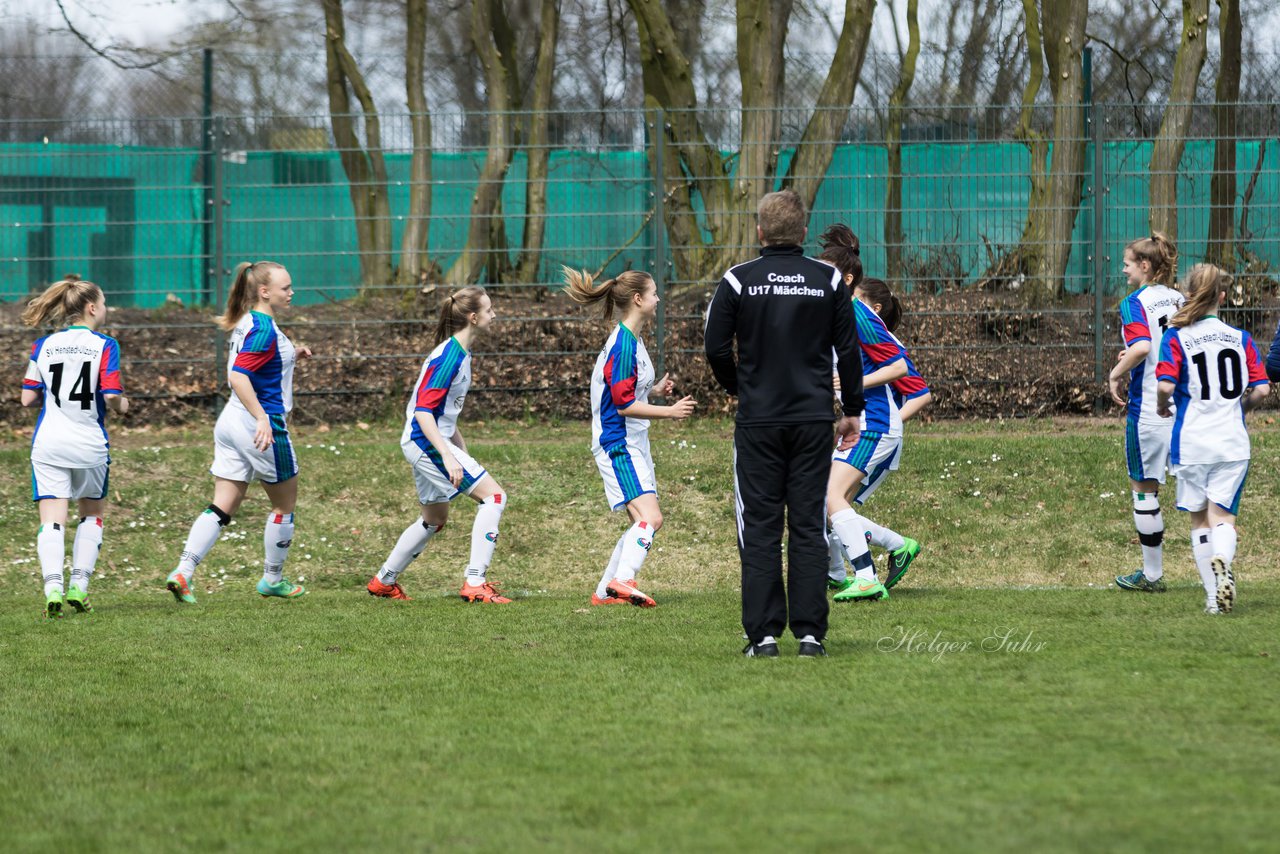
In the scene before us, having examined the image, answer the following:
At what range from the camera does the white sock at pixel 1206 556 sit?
7375 millimetres

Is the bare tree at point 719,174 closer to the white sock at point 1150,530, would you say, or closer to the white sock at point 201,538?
the white sock at point 1150,530

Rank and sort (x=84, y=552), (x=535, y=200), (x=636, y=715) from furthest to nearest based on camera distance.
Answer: (x=535, y=200) < (x=84, y=552) < (x=636, y=715)

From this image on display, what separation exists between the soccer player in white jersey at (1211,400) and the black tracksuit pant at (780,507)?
2172mm

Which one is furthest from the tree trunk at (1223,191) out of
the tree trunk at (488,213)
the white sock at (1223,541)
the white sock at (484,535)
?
the white sock at (484,535)

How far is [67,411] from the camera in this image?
809 cm

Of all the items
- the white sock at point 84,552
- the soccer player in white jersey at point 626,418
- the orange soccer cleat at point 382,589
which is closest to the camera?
the soccer player in white jersey at point 626,418

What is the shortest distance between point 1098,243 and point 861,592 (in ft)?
24.1

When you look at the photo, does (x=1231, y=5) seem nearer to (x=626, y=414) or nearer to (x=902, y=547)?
(x=902, y=547)

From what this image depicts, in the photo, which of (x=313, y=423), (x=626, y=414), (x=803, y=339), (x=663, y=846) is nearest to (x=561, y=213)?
(x=313, y=423)

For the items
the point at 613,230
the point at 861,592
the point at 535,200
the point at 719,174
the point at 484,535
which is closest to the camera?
the point at 861,592

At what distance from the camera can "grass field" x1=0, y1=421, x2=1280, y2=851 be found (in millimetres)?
3977

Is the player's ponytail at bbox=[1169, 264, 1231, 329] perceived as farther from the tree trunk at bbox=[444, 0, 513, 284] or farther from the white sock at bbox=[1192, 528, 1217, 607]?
the tree trunk at bbox=[444, 0, 513, 284]

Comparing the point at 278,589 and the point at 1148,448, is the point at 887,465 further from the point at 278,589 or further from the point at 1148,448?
the point at 278,589

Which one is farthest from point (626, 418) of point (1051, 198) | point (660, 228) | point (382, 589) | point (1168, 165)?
point (1168, 165)
